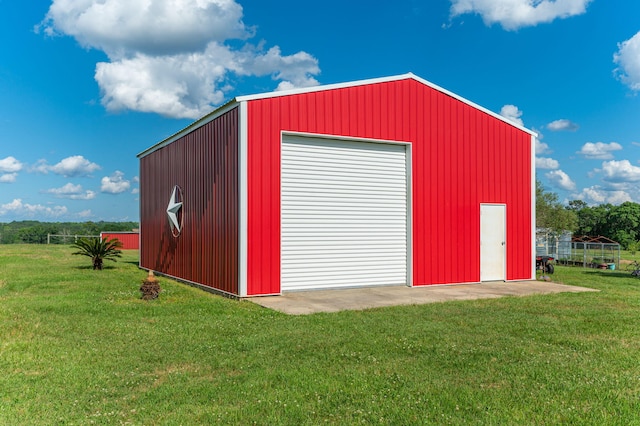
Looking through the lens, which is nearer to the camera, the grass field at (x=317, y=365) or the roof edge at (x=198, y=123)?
the grass field at (x=317, y=365)

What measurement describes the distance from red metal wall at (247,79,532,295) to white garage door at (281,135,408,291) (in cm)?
35

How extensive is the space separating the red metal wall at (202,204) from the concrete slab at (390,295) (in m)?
1.58

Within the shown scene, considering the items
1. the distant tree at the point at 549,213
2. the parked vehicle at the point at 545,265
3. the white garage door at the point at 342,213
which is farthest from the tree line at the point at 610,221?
the white garage door at the point at 342,213

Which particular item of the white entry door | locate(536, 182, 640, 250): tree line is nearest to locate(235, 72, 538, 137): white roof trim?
the white entry door

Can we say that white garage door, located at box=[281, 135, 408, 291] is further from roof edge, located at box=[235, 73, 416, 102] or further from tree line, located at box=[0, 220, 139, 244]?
tree line, located at box=[0, 220, 139, 244]

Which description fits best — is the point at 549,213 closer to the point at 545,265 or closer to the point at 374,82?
the point at 545,265

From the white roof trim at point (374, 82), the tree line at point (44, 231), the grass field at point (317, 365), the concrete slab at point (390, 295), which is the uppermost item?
the white roof trim at point (374, 82)

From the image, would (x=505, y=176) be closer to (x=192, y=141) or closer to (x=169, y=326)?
(x=192, y=141)

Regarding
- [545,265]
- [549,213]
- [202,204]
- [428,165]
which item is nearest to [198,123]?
[202,204]

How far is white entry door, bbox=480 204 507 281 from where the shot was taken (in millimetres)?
13125

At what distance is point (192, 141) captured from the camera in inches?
505

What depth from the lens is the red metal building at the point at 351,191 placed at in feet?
33.7

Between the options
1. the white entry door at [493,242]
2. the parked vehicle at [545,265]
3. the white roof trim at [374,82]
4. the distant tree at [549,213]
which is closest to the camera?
the white roof trim at [374,82]

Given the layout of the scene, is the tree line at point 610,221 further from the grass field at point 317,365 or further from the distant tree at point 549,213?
the grass field at point 317,365
